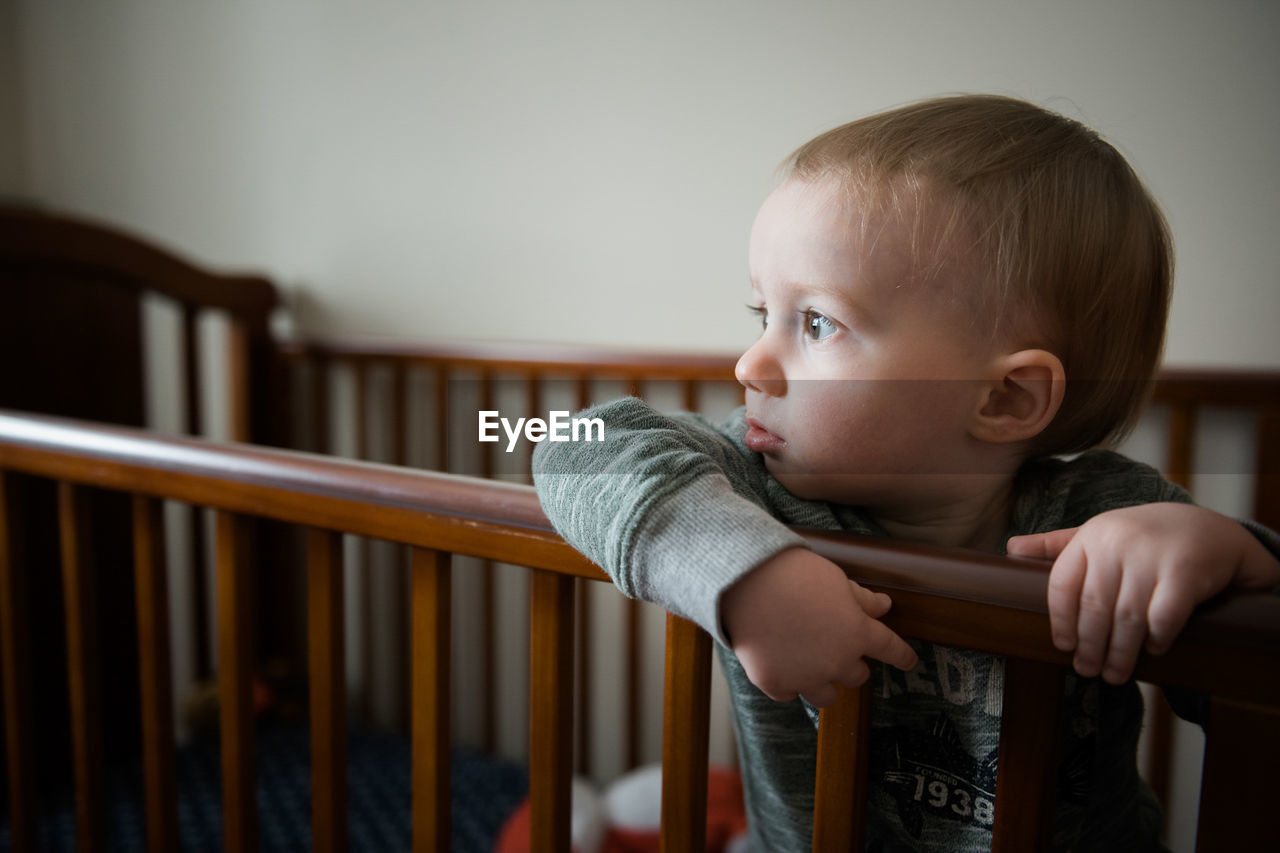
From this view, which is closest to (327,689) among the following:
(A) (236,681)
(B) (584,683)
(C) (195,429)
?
(A) (236,681)

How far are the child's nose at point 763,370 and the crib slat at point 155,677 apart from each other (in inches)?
18.0

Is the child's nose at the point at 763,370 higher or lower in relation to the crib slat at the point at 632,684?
higher

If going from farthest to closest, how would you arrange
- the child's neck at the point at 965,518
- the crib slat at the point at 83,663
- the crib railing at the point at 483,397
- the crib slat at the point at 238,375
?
the crib slat at the point at 238,375, the crib railing at the point at 483,397, the crib slat at the point at 83,663, the child's neck at the point at 965,518

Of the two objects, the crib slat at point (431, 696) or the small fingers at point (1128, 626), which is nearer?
the small fingers at point (1128, 626)

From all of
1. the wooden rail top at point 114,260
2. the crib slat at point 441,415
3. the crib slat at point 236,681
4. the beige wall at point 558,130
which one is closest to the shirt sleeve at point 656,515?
the crib slat at point 236,681

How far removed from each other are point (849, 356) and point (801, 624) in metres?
0.17

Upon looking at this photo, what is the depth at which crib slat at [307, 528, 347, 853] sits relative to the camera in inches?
22.0

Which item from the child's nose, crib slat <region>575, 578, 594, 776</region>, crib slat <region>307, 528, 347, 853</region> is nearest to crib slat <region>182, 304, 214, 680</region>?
crib slat <region>575, 578, 594, 776</region>

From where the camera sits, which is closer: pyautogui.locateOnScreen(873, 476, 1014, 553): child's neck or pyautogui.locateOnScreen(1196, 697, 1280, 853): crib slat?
pyautogui.locateOnScreen(1196, 697, 1280, 853): crib slat

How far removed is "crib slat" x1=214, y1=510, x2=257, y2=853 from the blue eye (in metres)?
0.41

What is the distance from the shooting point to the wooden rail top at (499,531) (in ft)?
1.03

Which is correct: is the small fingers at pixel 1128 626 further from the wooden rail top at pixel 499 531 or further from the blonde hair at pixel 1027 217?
the blonde hair at pixel 1027 217

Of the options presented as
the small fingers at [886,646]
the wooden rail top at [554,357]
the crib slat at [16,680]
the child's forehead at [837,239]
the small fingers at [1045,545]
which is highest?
the child's forehead at [837,239]

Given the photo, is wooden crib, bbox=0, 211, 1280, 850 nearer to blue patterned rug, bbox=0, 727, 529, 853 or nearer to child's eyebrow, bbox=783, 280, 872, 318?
child's eyebrow, bbox=783, 280, 872, 318
